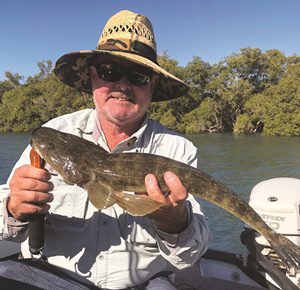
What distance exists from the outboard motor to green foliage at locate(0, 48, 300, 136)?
153 ft

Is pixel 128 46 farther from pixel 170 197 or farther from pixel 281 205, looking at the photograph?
pixel 281 205

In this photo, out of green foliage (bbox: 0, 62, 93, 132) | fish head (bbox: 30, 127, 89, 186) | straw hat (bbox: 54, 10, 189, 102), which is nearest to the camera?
fish head (bbox: 30, 127, 89, 186)

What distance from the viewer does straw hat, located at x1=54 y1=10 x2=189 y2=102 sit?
3.87 metres

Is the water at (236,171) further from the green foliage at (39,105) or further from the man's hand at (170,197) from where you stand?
the green foliage at (39,105)

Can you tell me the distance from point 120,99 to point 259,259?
2.62 m

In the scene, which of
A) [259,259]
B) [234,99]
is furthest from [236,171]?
[234,99]

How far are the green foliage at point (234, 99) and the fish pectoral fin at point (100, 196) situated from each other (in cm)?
4956

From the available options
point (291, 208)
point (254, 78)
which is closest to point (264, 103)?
point (254, 78)

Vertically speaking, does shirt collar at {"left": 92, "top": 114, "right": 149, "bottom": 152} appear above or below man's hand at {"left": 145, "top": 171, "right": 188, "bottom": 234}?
above

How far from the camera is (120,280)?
3365 millimetres

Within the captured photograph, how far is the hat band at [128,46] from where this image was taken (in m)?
3.95

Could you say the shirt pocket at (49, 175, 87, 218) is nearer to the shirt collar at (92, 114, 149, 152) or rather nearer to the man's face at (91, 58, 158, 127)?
the shirt collar at (92, 114, 149, 152)

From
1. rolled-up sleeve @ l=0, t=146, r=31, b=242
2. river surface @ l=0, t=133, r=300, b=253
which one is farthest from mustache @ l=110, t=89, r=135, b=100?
river surface @ l=0, t=133, r=300, b=253

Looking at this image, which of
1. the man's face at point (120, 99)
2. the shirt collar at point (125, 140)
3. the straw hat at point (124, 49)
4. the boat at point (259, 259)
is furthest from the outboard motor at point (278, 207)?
the man's face at point (120, 99)
